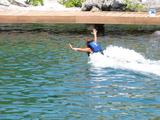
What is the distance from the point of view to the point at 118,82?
17.7 metres

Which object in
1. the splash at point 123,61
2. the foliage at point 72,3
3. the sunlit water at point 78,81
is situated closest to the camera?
the sunlit water at point 78,81

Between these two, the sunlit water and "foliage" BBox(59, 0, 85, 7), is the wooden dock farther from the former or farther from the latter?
"foliage" BBox(59, 0, 85, 7)

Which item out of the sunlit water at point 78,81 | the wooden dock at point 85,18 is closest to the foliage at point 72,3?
the wooden dock at point 85,18

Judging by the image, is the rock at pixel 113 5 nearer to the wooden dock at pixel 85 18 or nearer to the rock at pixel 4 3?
the wooden dock at pixel 85 18

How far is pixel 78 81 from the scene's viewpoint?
59.2ft

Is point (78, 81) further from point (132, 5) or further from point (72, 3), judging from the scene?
A: point (72, 3)

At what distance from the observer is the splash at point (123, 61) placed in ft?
65.9

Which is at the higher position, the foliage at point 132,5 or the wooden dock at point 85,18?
the foliage at point 132,5

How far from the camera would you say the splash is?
20094 mm

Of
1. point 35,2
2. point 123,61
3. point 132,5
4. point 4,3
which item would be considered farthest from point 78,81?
point 35,2

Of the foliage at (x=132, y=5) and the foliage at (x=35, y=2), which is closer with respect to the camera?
the foliage at (x=132, y=5)

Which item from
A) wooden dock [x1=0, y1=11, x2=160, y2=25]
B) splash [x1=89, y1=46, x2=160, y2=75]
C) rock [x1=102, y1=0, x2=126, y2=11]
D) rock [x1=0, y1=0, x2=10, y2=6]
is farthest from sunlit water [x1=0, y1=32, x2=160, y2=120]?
rock [x1=0, y1=0, x2=10, y2=6]

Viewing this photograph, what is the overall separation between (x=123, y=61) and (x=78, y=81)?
4.19 m

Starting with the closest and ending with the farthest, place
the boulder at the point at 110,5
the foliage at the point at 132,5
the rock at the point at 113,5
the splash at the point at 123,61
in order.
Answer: the splash at the point at 123,61
the boulder at the point at 110,5
the rock at the point at 113,5
the foliage at the point at 132,5
